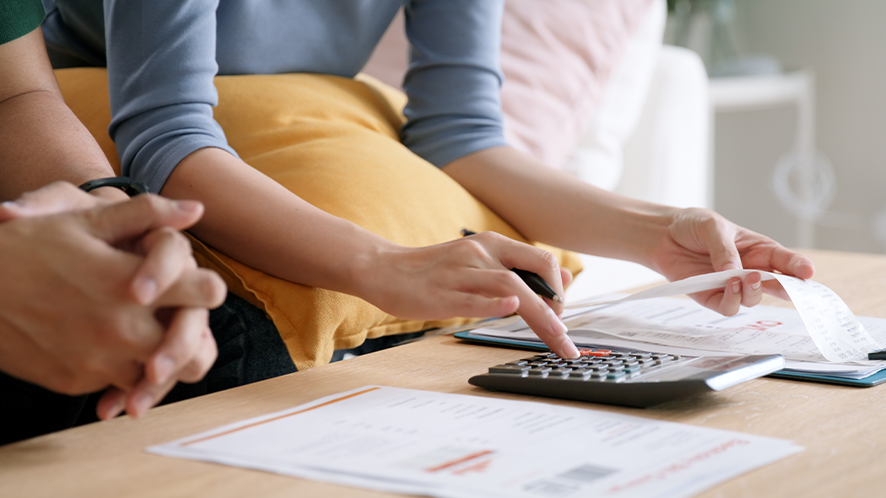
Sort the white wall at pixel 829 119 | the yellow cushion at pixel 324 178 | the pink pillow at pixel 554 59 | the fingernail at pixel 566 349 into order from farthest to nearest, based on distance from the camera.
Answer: the white wall at pixel 829 119
the pink pillow at pixel 554 59
the yellow cushion at pixel 324 178
the fingernail at pixel 566 349

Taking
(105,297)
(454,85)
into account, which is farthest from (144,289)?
(454,85)

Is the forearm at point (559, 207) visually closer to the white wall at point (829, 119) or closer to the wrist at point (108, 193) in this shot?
the wrist at point (108, 193)

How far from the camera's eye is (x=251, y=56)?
0.94 metres

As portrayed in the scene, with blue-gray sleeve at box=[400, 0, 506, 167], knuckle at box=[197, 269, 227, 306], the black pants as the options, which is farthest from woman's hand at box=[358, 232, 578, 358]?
blue-gray sleeve at box=[400, 0, 506, 167]

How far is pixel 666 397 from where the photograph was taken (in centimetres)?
48

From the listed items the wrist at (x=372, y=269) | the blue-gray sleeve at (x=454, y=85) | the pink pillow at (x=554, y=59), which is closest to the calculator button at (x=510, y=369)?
the wrist at (x=372, y=269)

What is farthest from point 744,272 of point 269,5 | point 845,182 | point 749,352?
point 845,182

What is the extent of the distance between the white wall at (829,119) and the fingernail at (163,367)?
8.48ft

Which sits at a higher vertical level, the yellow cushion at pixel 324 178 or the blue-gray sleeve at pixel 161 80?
the blue-gray sleeve at pixel 161 80

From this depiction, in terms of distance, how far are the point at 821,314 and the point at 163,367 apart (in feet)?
1.63

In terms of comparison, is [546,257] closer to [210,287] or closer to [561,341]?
[561,341]

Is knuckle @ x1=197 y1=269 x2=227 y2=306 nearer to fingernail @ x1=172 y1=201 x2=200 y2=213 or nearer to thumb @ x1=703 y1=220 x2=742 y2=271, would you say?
fingernail @ x1=172 y1=201 x2=200 y2=213

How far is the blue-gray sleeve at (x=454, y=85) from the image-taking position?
39.3 inches

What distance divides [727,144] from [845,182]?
40cm
